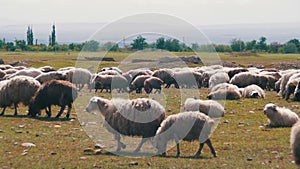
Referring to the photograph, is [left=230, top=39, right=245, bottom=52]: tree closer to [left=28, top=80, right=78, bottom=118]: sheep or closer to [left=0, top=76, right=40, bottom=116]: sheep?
[left=0, top=76, right=40, bottom=116]: sheep

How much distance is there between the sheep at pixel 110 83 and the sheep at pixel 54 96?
1464 cm

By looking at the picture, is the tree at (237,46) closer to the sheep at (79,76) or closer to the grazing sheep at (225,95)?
the sheep at (79,76)

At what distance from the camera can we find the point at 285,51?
16188 centimetres

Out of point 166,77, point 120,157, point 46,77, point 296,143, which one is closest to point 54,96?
point 120,157

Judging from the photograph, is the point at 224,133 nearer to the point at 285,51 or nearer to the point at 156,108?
the point at 156,108

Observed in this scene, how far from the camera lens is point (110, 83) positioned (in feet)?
118

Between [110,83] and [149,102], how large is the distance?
862 inches

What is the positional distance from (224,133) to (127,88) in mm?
19648

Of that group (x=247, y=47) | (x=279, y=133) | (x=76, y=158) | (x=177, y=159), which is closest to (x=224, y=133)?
(x=279, y=133)

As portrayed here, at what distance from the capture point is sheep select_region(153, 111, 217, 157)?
13211mm

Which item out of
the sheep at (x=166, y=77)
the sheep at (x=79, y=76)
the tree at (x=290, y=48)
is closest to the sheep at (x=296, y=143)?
the sheep at (x=166, y=77)

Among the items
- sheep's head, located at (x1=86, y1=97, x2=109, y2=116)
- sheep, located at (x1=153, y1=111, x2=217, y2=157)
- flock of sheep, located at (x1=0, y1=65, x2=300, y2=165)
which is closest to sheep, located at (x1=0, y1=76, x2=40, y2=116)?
flock of sheep, located at (x1=0, y1=65, x2=300, y2=165)

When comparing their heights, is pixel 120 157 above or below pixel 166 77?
above

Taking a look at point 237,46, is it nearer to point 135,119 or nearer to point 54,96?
point 54,96
